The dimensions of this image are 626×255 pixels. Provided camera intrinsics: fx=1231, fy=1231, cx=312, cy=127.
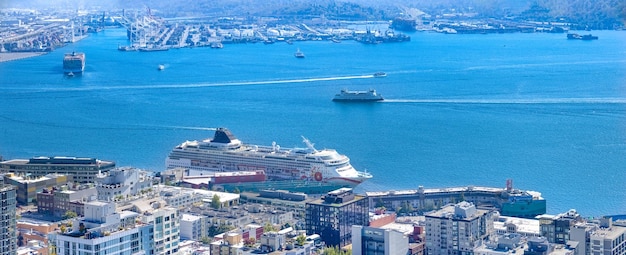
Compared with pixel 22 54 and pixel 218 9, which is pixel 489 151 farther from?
pixel 218 9

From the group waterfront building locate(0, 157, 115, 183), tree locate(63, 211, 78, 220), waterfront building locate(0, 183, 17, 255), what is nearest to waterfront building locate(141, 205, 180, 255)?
waterfront building locate(0, 183, 17, 255)

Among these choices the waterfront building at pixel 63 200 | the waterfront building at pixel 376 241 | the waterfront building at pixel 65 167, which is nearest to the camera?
the waterfront building at pixel 376 241

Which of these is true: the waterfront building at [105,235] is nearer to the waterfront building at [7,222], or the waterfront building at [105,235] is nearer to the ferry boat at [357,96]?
the waterfront building at [7,222]

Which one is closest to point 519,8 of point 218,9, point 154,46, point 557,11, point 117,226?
point 557,11

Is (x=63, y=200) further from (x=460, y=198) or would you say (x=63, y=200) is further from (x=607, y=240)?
(x=607, y=240)

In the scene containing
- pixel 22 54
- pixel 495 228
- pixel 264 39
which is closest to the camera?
pixel 495 228

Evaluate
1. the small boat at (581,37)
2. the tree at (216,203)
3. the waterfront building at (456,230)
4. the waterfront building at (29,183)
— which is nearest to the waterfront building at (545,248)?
the waterfront building at (456,230)

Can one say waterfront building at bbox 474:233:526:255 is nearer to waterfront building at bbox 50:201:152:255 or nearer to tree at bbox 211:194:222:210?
waterfront building at bbox 50:201:152:255
